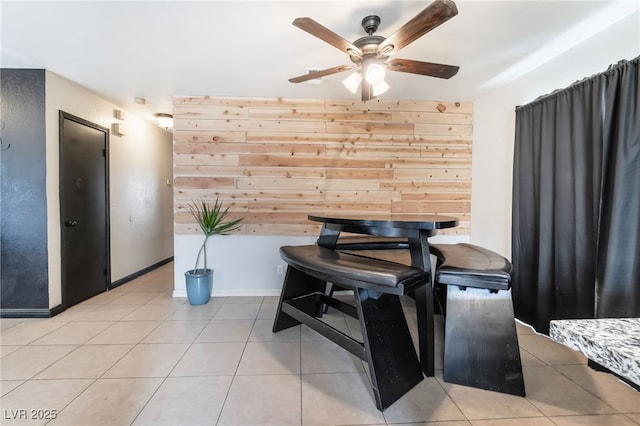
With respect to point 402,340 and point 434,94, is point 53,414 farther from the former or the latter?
point 434,94

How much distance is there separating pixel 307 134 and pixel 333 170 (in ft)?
1.81

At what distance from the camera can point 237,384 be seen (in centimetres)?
171

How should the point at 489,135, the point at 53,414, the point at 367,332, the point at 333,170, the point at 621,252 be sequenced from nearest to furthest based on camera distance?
the point at 53,414
the point at 367,332
the point at 621,252
the point at 489,135
the point at 333,170

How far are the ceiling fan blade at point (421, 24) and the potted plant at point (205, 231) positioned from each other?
2314mm

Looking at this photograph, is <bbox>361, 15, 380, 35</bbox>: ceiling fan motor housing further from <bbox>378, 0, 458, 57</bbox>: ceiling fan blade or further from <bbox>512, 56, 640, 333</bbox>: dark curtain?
<bbox>512, 56, 640, 333</bbox>: dark curtain

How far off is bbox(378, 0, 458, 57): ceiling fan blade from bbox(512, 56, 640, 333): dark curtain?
1.41m

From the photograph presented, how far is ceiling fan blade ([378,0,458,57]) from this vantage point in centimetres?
128

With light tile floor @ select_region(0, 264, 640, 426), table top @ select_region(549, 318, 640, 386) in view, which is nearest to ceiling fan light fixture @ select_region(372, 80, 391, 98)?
table top @ select_region(549, 318, 640, 386)

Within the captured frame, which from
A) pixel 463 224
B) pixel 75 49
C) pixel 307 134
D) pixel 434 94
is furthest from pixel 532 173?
pixel 75 49

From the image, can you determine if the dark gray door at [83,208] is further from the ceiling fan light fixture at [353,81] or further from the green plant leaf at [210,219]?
the ceiling fan light fixture at [353,81]

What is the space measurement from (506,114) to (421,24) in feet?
6.78

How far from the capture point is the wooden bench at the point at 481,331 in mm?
1655

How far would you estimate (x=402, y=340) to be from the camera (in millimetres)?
1744

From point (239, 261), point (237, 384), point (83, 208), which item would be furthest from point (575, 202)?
point (83, 208)
